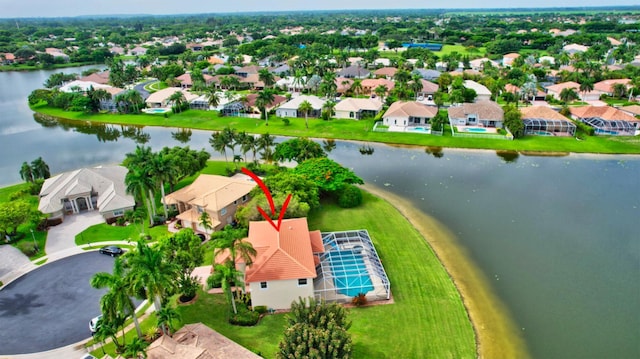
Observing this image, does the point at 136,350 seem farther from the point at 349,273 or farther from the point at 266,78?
the point at 266,78

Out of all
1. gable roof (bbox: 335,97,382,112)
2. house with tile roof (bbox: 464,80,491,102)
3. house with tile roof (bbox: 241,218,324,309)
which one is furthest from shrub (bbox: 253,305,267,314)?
house with tile roof (bbox: 464,80,491,102)

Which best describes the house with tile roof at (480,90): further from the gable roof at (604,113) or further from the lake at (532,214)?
the lake at (532,214)

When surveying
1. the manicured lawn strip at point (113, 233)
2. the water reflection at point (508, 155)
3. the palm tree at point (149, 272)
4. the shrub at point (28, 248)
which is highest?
the palm tree at point (149, 272)

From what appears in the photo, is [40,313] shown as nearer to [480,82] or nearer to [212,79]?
[212,79]

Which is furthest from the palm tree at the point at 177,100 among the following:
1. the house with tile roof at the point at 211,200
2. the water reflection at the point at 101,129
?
the house with tile roof at the point at 211,200

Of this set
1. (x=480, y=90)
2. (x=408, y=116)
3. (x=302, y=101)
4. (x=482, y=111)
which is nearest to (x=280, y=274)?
(x=408, y=116)
